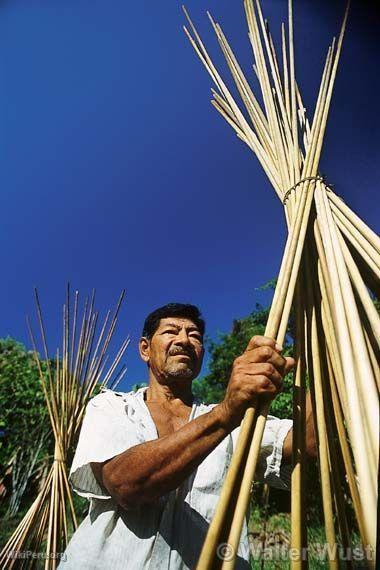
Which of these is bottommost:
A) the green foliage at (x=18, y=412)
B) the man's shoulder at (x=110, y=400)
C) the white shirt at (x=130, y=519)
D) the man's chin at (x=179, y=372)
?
the white shirt at (x=130, y=519)

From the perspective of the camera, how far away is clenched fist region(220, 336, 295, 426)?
16.7 inches

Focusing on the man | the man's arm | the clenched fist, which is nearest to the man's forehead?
the man

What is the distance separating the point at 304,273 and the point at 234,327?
6931 millimetres

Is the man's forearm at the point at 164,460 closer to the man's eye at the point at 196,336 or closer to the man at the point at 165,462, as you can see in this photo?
the man at the point at 165,462

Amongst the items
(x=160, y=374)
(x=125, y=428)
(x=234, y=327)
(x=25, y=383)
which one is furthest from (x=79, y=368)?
(x=234, y=327)

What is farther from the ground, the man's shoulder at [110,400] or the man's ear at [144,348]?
the man's ear at [144,348]

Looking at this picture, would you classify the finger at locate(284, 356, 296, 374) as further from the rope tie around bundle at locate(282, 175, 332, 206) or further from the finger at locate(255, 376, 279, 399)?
the rope tie around bundle at locate(282, 175, 332, 206)

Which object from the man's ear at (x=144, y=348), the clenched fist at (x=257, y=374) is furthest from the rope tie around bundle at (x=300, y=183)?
the man's ear at (x=144, y=348)

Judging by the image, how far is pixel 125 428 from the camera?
759 millimetres

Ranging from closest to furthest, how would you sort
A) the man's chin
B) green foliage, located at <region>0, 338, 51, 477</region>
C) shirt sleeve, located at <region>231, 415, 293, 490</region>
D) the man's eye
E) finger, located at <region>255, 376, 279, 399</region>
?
finger, located at <region>255, 376, 279, 399</region>
shirt sleeve, located at <region>231, 415, 293, 490</region>
the man's chin
the man's eye
green foliage, located at <region>0, 338, 51, 477</region>

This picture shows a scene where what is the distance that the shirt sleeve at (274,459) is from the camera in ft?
2.78

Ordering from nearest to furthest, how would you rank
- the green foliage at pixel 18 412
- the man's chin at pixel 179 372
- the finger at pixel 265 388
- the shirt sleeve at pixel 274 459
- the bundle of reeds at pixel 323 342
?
1. the bundle of reeds at pixel 323 342
2. the finger at pixel 265 388
3. the shirt sleeve at pixel 274 459
4. the man's chin at pixel 179 372
5. the green foliage at pixel 18 412

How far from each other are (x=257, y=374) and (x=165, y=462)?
255 mm

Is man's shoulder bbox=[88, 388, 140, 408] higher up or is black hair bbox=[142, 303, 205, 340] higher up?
black hair bbox=[142, 303, 205, 340]
